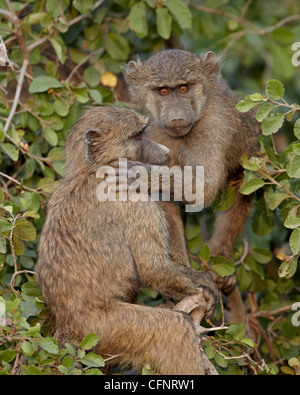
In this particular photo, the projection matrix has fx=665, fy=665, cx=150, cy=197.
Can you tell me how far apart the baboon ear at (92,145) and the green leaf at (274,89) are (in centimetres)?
101

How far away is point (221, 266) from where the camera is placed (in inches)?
176

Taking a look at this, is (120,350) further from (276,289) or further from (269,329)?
(276,289)

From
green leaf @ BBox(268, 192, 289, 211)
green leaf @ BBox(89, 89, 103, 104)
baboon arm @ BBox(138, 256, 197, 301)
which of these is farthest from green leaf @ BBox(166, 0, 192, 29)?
baboon arm @ BBox(138, 256, 197, 301)

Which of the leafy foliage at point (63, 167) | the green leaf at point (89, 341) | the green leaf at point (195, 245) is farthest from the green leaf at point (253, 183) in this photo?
the green leaf at point (89, 341)

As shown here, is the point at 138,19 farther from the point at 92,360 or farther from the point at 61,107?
the point at 92,360

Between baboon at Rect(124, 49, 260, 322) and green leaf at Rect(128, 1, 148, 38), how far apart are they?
0.94ft

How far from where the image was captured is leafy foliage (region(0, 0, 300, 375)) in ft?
12.1

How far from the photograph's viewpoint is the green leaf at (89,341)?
3.33 meters

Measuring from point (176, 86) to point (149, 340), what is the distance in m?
1.93

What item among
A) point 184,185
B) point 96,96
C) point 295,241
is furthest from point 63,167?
point 295,241

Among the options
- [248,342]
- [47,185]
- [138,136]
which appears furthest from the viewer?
[47,185]

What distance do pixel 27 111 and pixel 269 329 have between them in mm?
2422

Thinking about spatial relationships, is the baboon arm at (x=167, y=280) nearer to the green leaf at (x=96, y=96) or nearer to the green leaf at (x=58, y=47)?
the green leaf at (x=96, y=96)
